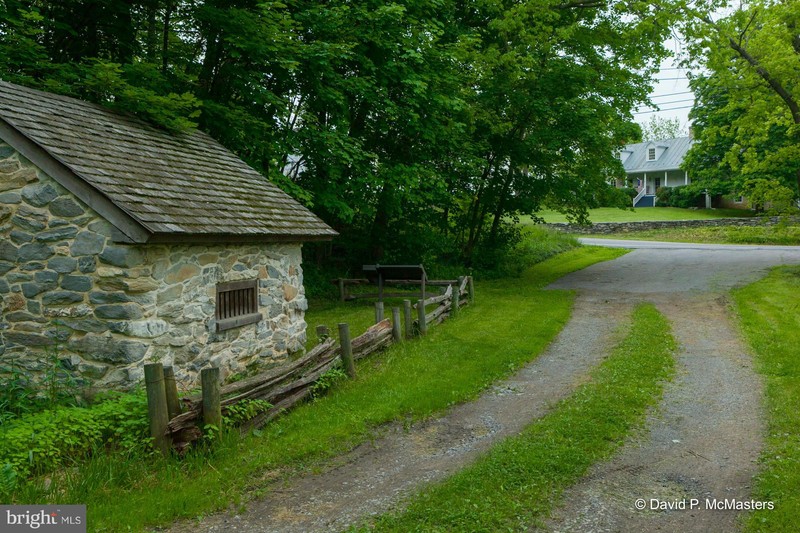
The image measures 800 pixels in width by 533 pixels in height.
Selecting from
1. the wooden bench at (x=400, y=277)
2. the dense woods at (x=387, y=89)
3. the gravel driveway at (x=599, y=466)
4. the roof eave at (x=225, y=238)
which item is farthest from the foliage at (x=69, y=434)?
the wooden bench at (x=400, y=277)

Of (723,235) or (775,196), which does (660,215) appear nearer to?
(723,235)

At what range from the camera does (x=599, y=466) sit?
6746 mm

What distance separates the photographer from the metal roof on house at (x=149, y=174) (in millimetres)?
8227

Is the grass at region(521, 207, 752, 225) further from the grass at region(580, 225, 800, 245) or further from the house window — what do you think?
the house window

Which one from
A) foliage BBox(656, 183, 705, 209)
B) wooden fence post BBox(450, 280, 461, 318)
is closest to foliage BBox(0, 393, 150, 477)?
wooden fence post BBox(450, 280, 461, 318)

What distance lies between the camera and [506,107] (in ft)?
71.8

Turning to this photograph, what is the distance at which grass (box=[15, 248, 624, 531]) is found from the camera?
588cm

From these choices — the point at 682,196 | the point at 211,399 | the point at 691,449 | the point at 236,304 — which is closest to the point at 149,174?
the point at 236,304

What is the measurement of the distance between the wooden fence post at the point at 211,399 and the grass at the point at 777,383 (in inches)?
208

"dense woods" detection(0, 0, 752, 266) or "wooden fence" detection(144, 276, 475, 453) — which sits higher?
"dense woods" detection(0, 0, 752, 266)

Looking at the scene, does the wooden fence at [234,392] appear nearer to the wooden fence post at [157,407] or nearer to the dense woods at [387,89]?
the wooden fence post at [157,407]

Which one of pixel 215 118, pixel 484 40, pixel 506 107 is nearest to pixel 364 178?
pixel 215 118

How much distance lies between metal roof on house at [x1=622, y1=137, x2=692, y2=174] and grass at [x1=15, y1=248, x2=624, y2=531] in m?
51.1

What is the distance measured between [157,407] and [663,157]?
62.8 metres
